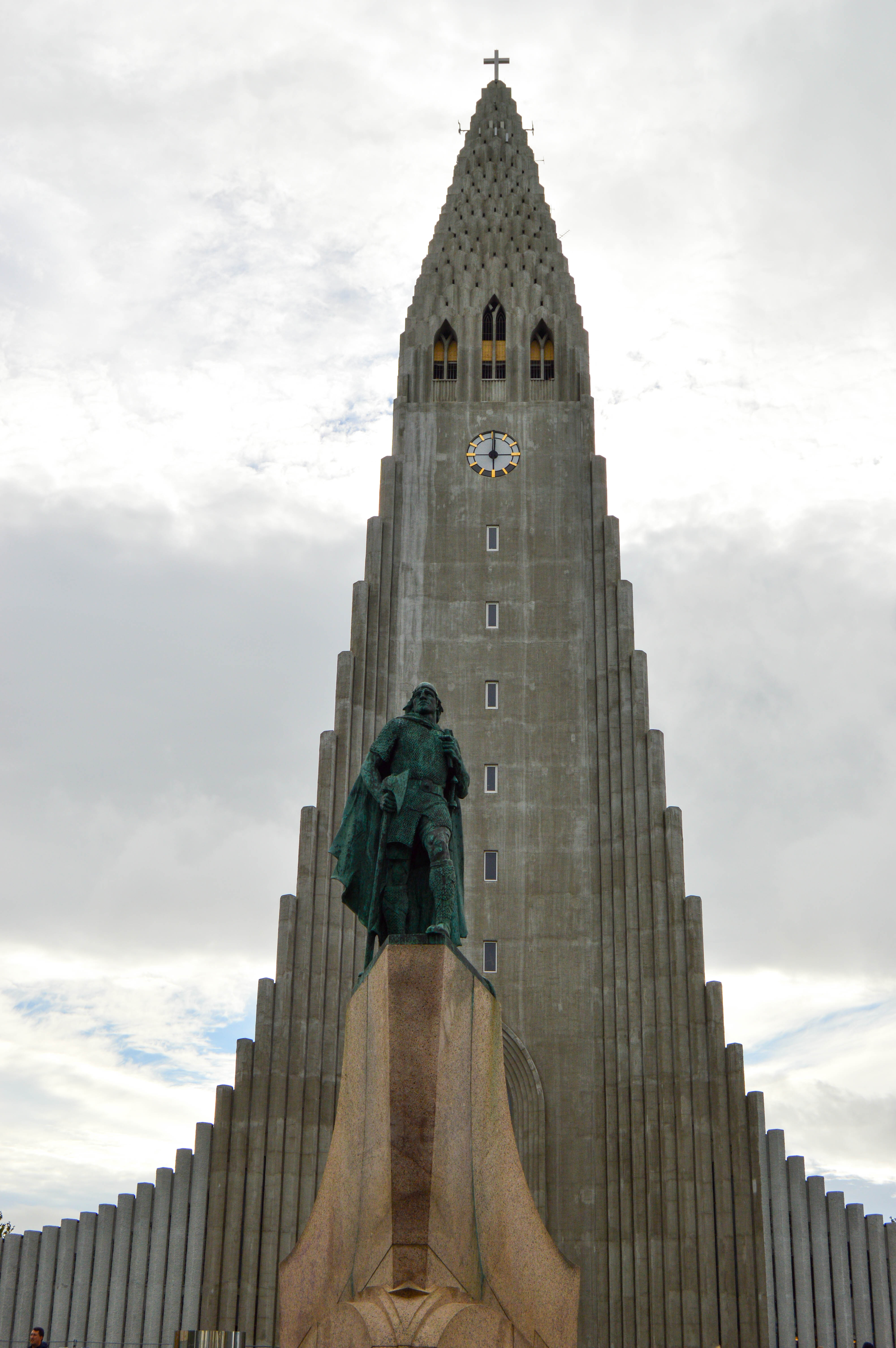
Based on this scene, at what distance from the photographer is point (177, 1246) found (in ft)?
96.4

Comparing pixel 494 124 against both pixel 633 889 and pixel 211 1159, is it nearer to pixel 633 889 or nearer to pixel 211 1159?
pixel 633 889

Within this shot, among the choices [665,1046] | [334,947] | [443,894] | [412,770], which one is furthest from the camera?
[334,947]

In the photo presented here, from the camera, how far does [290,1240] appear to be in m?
29.0

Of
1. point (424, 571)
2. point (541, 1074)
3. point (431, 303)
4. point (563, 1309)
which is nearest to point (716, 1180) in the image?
point (541, 1074)

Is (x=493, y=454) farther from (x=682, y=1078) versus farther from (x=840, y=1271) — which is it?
(x=840, y=1271)

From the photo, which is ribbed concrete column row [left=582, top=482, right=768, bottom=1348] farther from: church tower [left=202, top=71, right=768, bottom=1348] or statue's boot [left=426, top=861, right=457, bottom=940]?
statue's boot [left=426, top=861, right=457, bottom=940]

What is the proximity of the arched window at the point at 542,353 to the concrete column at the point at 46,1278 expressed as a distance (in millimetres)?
25502

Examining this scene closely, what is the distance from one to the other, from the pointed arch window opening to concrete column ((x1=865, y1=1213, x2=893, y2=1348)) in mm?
24395

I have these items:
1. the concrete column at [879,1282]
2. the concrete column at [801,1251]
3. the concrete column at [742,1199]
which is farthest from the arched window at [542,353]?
the concrete column at [879,1282]

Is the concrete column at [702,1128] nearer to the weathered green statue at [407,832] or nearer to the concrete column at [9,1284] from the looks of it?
the concrete column at [9,1284]

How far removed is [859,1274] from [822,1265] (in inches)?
33.2

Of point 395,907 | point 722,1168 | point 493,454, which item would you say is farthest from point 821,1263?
point 493,454

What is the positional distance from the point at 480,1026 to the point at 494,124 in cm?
3822

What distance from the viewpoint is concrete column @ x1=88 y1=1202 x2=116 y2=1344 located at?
95.6 feet
